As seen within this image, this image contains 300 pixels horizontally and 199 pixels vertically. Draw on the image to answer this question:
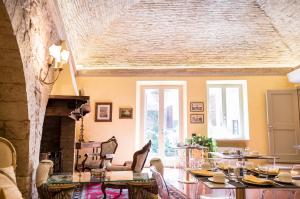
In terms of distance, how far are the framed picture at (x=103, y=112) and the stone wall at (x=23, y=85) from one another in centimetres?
425

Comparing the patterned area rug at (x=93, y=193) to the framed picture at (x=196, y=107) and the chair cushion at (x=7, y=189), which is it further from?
the framed picture at (x=196, y=107)

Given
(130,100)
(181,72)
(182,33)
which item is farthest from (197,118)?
(182,33)

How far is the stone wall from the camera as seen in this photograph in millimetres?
2713

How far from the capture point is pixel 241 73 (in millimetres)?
7785

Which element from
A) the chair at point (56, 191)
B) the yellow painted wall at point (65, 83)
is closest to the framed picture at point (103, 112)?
the yellow painted wall at point (65, 83)

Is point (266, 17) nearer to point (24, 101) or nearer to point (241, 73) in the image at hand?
point (241, 73)

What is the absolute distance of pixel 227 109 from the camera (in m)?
7.98

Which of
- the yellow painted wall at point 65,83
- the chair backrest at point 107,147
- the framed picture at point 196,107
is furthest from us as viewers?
the framed picture at point 196,107

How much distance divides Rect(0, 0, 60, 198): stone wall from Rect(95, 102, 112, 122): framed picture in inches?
167

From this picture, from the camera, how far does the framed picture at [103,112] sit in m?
7.72

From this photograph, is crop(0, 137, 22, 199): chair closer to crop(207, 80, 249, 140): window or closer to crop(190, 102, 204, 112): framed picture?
crop(190, 102, 204, 112): framed picture

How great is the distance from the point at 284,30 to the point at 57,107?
589 cm

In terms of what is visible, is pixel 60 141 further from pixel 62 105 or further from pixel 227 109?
pixel 227 109

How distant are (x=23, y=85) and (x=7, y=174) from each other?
1176 millimetres
